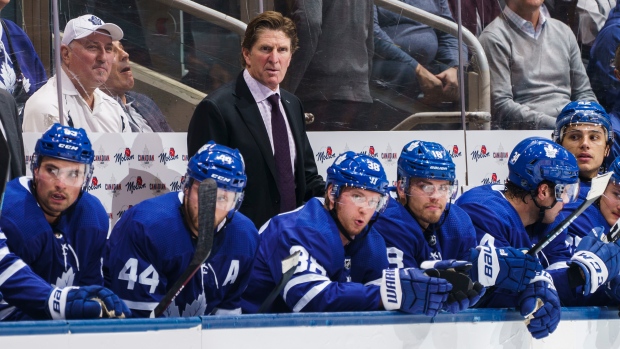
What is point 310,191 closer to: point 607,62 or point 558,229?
point 558,229

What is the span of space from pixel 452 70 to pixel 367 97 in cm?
45

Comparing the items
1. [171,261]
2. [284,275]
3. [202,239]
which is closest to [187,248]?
[171,261]

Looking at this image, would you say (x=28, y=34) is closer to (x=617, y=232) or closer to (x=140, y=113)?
(x=140, y=113)

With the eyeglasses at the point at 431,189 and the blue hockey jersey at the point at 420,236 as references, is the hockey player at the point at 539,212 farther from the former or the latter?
the eyeglasses at the point at 431,189

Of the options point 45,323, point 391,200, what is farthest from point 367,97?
point 45,323

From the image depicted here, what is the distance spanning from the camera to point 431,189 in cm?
380

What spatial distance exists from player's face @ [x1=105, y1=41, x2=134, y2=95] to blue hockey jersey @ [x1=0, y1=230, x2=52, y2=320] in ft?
4.19

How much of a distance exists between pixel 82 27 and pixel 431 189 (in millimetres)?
1447

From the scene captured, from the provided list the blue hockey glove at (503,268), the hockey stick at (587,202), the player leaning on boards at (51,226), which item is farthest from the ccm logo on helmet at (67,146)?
the hockey stick at (587,202)

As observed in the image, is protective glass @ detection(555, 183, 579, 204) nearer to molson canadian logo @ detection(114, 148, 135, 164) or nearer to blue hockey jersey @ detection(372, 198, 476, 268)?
blue hockey jersey @ detection(372, 198, 476, 268)

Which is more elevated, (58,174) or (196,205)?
(58,174)

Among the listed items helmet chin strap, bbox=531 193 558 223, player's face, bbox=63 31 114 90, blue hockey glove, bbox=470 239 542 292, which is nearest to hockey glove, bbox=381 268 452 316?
blue hockey glove, bbox=470 239 542 292

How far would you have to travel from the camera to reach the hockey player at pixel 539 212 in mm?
3756

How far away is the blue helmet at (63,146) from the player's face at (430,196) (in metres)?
1.14
